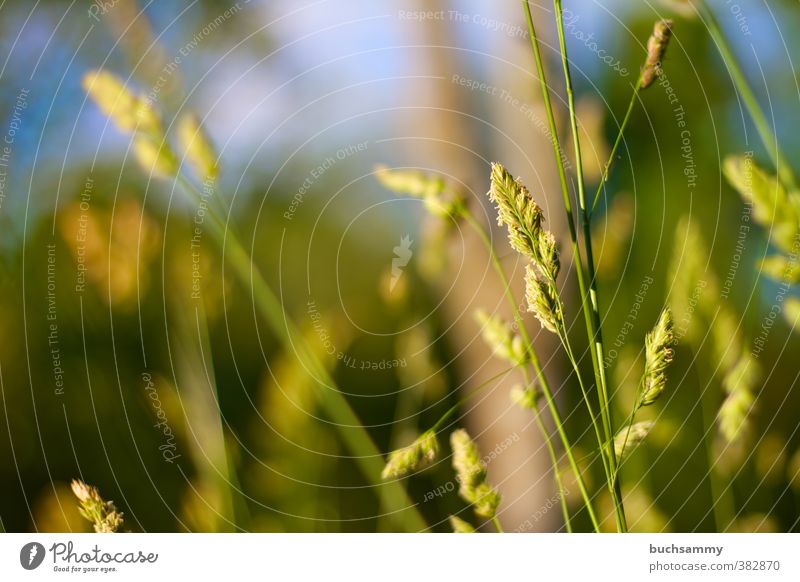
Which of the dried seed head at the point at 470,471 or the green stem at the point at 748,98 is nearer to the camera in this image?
the dried seed head at the point at 470,471

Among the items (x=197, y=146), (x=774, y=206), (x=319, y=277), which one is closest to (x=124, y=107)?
(x=197, y=146)

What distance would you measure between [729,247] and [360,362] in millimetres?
510

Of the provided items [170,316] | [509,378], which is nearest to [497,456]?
[509,378]

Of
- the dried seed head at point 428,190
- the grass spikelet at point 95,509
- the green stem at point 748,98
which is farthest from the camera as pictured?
the green stem at point 748,98

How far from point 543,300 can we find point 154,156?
0.45 m

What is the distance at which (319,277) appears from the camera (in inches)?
35.1

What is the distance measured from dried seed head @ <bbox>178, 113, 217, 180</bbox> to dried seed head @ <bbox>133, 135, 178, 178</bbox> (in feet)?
0.09

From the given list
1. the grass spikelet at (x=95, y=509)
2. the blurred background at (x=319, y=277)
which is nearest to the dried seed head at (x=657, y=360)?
the blurred background at (x=319, y=277)

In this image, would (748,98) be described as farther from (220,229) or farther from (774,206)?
(220,229)

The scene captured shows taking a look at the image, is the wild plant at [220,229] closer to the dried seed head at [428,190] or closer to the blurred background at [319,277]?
the blurred background at [319,277]

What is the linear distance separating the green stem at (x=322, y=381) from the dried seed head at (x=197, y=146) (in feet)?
0.11

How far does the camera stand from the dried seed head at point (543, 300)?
18.8 inches

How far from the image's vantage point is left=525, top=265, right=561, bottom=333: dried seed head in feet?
1.57

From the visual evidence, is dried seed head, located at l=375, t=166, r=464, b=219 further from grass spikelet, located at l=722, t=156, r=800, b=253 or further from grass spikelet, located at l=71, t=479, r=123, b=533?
grass spikelet, located at l=71, t=479, r=123, b=533
